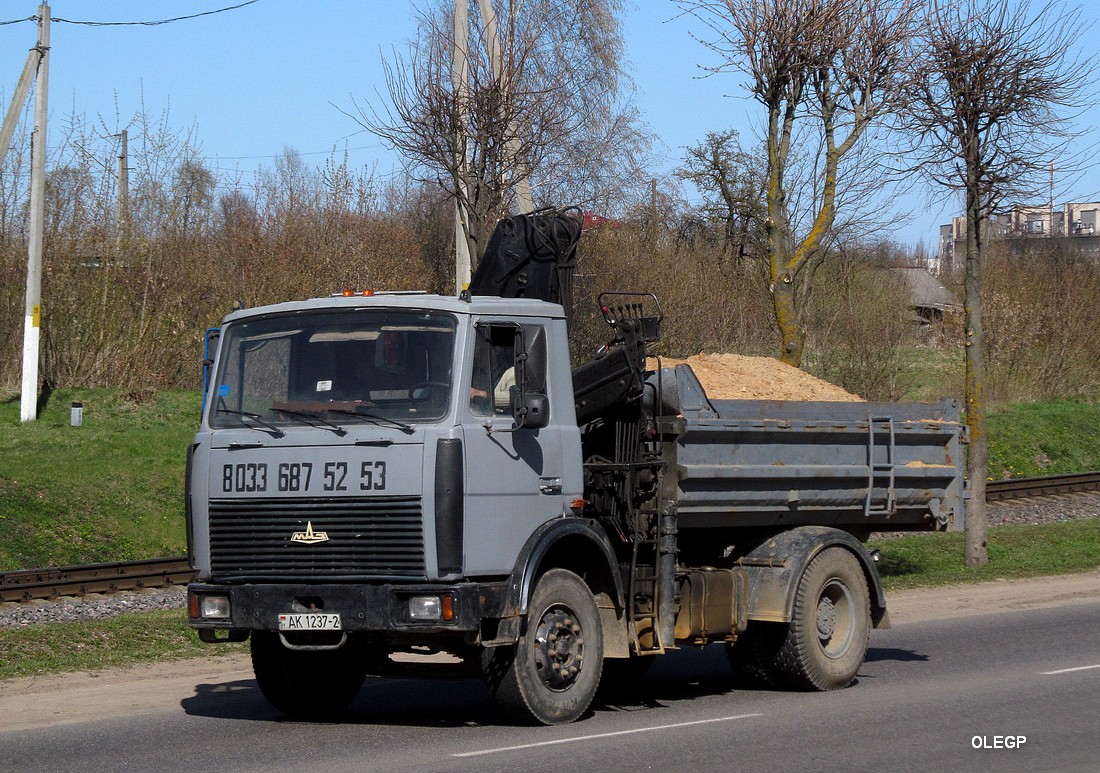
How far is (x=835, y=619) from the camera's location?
9.95 m

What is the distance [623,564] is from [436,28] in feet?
46.7

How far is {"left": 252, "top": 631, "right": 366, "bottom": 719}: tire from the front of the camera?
8.49m

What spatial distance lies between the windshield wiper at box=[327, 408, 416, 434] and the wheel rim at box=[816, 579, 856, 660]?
154 inches

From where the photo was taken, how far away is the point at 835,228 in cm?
2773

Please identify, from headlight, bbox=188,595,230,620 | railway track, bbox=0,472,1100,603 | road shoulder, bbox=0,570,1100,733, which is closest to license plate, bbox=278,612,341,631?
headlight, bbox=188,595,230,620

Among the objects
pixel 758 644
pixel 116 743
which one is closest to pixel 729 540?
pixel 758 644

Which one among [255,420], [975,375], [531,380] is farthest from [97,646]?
[975,375]

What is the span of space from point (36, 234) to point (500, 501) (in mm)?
16494

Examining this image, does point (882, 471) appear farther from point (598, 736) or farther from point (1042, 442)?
point (1042, 442)

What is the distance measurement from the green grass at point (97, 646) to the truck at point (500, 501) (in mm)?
3184

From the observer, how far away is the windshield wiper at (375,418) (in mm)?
7449

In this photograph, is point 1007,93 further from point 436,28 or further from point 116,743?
point 116,743

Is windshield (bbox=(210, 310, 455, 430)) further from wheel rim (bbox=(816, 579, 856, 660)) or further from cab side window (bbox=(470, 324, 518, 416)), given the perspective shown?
wheel rim (bbox=(816, 579, 856, 660))

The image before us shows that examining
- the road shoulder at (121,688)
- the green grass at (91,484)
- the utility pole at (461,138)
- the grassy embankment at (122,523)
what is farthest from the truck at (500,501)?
the utility pole at (461,138)
